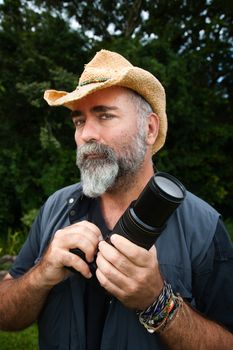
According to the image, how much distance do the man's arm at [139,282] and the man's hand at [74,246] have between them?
88 millimetres

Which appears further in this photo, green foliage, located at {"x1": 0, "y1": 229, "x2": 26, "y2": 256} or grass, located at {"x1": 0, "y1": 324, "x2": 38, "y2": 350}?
green foliage, located at {"x1": 0, "y1": 229, "x2": 26, "y2": 256}

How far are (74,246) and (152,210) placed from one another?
1.19 ft

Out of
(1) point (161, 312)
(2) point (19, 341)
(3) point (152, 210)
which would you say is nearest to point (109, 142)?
(3) point (152, 210)

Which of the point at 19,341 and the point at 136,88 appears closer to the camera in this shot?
the point at 136,88

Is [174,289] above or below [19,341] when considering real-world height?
above

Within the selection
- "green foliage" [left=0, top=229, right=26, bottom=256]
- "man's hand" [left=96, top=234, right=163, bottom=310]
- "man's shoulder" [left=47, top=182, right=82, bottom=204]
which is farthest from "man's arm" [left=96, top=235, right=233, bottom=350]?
"green foliage" [left=0, top=229, right=26, bottom=256]

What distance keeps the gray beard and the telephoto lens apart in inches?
21.2

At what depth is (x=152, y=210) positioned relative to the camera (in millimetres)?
1233

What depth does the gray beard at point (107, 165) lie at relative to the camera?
5.95ft

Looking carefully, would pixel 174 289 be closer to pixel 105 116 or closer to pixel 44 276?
pixel 44 276

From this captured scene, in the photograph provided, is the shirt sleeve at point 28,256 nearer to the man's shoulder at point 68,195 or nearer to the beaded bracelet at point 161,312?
the man's shoulder at point 68,195

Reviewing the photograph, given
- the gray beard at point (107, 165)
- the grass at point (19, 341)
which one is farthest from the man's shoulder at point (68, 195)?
the grass at point (19, 341)

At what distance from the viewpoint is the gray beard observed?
5.95 ft

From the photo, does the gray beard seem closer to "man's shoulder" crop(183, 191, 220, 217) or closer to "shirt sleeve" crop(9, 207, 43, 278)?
"man's shoulder" crop(183, 191, 220, 217)
